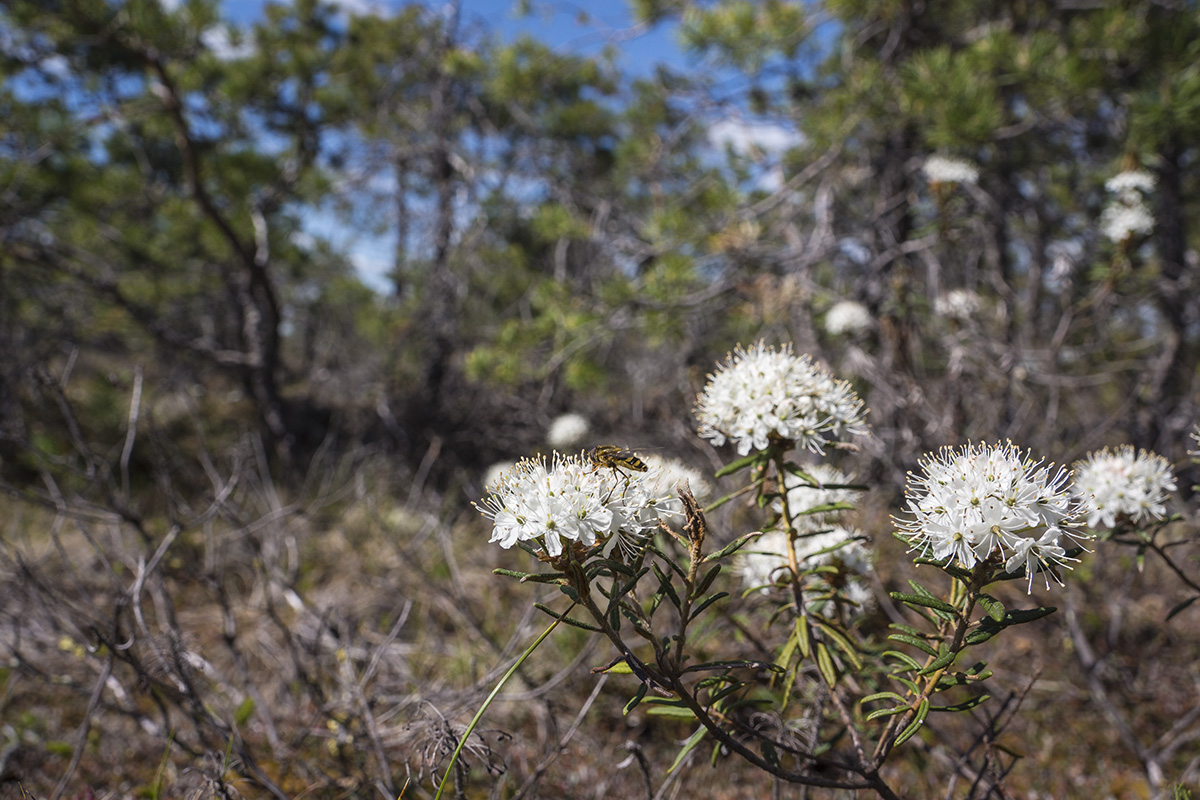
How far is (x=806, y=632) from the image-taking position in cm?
143

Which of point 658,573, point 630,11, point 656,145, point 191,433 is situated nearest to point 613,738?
point 658,573

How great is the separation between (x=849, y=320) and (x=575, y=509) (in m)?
3.03

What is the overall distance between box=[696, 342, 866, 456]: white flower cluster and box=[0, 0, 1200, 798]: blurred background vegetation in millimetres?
954

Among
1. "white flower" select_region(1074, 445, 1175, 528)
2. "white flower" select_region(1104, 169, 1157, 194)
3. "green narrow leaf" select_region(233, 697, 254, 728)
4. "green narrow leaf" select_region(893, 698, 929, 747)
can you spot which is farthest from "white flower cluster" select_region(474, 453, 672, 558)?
"white flower" select_region(1104, 169, 1157, 194)

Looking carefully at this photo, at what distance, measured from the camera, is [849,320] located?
3.79 m

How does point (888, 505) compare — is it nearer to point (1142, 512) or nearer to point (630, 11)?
point (1142, 512)

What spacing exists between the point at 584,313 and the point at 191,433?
6.83 m

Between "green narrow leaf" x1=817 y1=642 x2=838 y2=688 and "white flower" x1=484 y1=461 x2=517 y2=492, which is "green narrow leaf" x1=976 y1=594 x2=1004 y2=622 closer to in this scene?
"green narrow leaf" x1=817 y1=642 x2=838 y2=688

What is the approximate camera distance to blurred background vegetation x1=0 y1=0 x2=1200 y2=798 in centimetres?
268

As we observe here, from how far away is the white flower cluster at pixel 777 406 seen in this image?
1.57m

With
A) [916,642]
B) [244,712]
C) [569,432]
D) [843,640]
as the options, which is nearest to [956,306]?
[569,432]

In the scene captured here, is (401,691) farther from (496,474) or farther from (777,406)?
(777,406)

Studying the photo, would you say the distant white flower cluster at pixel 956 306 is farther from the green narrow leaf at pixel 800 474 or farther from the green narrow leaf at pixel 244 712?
the green narrow leaf at pixel 244 712

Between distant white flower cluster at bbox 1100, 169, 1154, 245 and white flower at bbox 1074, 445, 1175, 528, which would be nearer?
white flower at bbox 1074, 445, 1175, 528
